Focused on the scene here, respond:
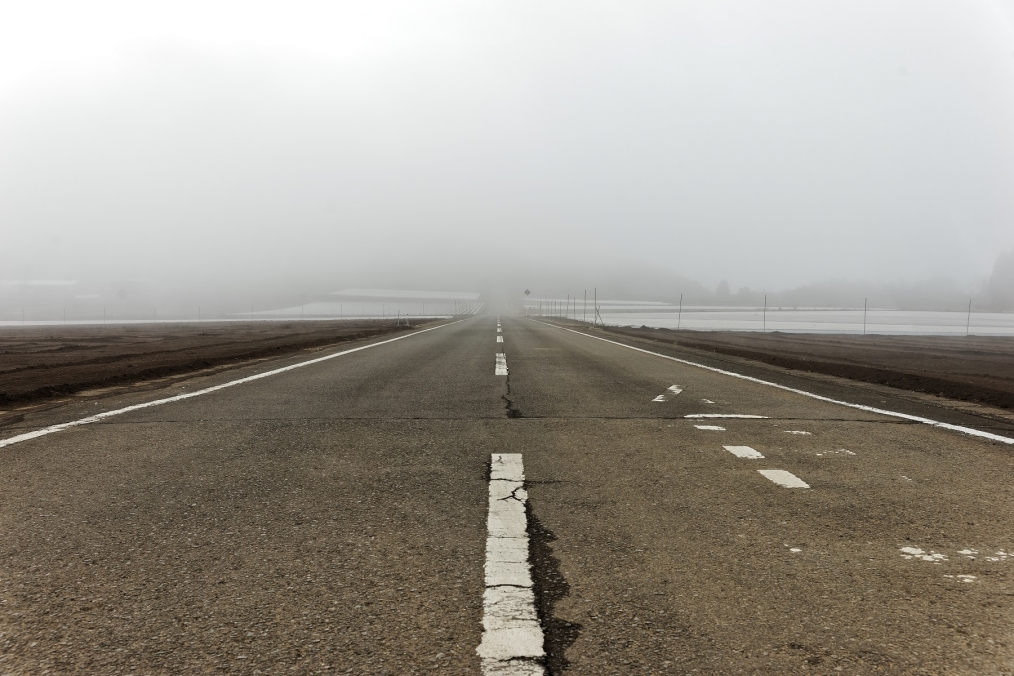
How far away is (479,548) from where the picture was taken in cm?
312

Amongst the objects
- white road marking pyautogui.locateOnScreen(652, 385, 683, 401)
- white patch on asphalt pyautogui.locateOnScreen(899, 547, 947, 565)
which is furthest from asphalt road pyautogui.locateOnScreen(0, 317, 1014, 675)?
white road marking pyautogui.locateOnScreen(652, 385, 683, 401)

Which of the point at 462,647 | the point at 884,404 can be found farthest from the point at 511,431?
the point at 884,404

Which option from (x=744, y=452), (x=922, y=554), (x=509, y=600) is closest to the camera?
(x=509, y=600)

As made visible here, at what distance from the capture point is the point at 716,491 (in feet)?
13.8

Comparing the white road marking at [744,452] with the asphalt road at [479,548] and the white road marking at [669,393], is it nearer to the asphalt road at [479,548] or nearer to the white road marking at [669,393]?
the asphalt road at [479,548]

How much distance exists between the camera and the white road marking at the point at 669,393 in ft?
28.8

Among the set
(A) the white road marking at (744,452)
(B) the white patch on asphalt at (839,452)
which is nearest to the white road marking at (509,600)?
(A) the white road marking at (744,452)

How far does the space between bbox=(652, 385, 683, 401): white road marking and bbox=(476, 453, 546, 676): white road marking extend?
5.13 m

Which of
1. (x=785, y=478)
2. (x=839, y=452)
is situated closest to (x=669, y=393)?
(x=839, y=452)

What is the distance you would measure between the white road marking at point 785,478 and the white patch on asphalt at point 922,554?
1135 millimetres

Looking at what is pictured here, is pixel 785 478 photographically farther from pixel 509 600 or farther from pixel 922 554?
pixel 509 600

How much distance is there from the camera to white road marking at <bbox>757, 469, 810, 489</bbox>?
4.36m

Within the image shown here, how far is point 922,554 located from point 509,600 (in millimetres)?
2112

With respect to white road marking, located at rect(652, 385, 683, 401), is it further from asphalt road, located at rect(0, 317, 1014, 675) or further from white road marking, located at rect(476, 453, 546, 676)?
white road marking, located at rect(476, 453, 546, 676)
